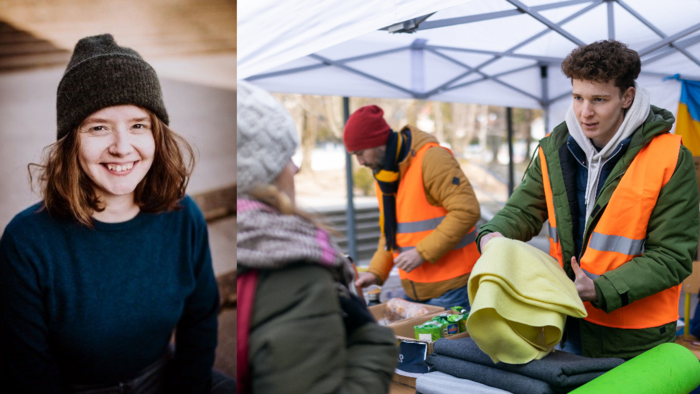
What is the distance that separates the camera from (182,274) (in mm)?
1361

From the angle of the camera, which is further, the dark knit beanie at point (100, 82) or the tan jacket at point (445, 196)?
the tan jacket at point (445, 196)

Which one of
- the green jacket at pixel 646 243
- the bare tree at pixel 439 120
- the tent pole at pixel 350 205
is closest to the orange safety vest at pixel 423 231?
the green jacket at pixel 646 243

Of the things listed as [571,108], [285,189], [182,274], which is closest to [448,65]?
[571,108]

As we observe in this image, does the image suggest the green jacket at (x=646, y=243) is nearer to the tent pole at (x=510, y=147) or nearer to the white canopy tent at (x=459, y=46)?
the white canopy tent at (x=459, y=46)

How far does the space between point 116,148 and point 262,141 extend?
1.75 feet

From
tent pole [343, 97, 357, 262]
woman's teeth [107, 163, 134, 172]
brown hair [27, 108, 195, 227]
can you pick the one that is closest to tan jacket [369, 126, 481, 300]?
brown hair [27, 108, 195, 227]

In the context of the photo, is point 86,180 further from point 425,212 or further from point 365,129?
point 425,212

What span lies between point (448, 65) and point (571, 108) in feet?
6.24

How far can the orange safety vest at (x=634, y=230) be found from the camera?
1317 millimetres

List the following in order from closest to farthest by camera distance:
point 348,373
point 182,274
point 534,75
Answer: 1. point 348,373
2. point 182,274
3. point 534,75

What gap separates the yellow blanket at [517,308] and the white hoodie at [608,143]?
0.31 metres

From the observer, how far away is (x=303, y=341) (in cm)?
78

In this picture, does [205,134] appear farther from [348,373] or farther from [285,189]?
[348,373]

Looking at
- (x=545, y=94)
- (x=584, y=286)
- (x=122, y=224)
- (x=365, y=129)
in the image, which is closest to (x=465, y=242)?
(x=365, y=129)
